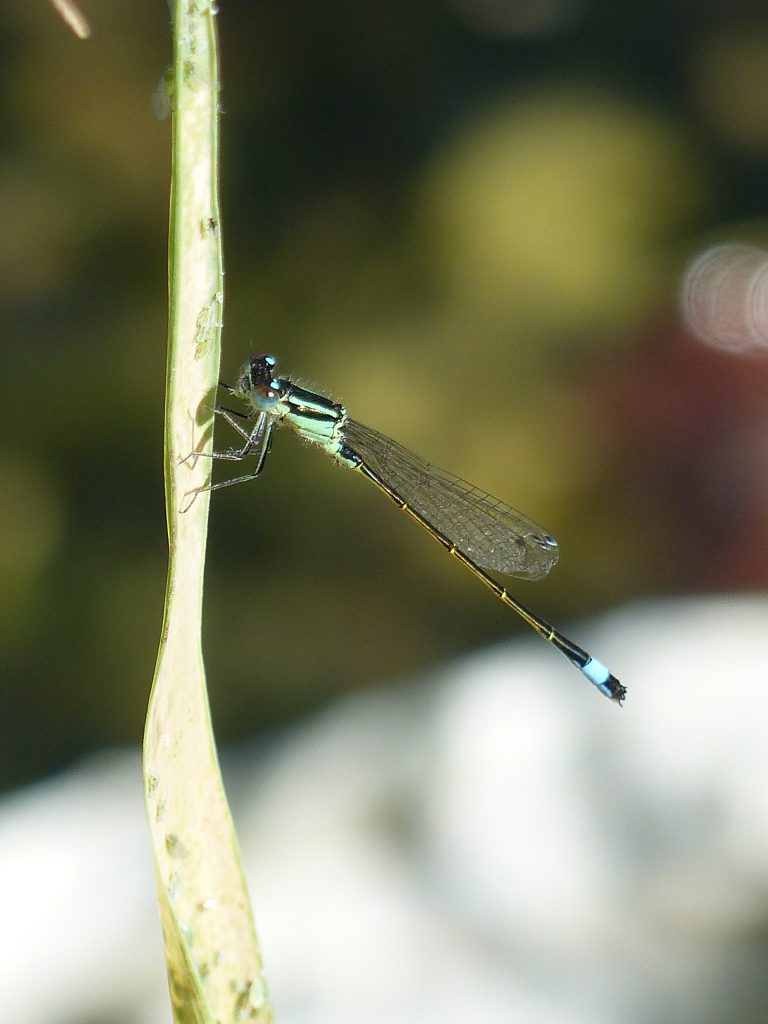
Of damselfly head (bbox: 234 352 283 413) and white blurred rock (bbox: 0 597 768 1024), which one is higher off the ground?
damselfly head (bbox: 234 352 283 413)

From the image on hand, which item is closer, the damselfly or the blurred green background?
the damselfly

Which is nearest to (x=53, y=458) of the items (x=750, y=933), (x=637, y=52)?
(x=750, y=933)

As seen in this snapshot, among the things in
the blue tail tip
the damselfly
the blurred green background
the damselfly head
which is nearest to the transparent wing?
the damselfly

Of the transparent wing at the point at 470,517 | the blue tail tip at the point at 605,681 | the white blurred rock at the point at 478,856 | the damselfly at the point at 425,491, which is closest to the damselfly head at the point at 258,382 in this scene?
the damselfly at the point at 425,491

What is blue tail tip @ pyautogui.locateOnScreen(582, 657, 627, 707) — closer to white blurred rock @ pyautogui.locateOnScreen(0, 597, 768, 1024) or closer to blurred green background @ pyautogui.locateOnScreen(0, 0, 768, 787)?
white blurred rock @ pyautogui.locateOnScreen(0, 597, 768, 1024)

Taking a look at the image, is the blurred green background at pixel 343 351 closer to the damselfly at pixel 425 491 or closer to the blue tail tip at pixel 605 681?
the damselfly at pixel 425 491
